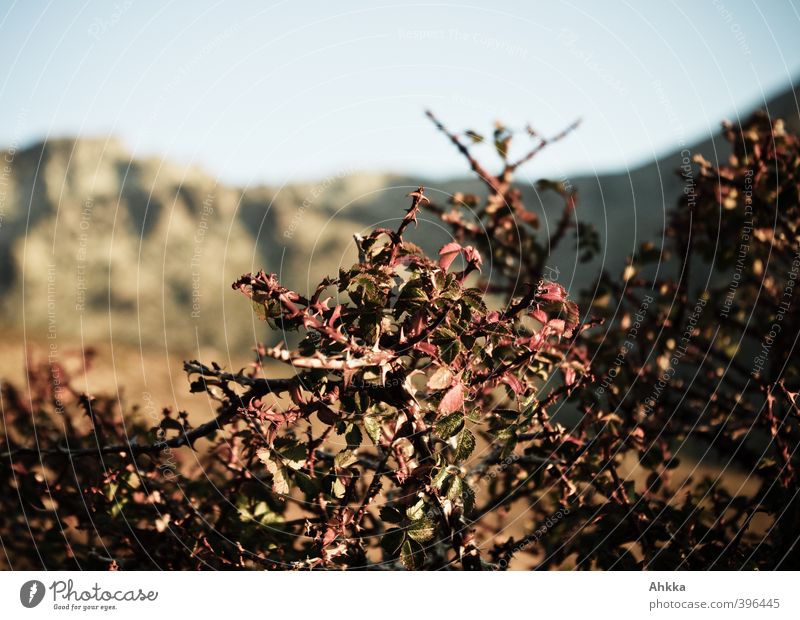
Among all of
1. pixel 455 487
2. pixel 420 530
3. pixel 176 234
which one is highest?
pixel 176 234

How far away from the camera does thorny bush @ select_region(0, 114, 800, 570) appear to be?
1581mm

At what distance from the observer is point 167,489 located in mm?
2451

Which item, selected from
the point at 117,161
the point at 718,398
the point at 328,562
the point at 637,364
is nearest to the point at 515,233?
the point at 637,364

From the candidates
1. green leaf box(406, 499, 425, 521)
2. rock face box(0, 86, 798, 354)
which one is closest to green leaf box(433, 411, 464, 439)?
green leaf box(406, 499, 425, 521)

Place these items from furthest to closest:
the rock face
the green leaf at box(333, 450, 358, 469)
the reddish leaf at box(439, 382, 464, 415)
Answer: the rock face
the green leaf at box(333, 450, 358, 469)
the reddish leaf at box(439, 382, 464, 415)

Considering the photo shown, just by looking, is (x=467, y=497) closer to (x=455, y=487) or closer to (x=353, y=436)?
(x=455, y=487)

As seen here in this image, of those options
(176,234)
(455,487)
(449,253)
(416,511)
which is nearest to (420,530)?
(416,511)

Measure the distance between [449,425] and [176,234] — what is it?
646 centimetres

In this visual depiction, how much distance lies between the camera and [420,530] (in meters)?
1.64

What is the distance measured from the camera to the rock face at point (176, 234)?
6.42m

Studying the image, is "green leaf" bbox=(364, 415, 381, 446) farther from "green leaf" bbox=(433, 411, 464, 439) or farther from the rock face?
the rock face

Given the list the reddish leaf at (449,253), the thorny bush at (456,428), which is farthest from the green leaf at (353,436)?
the reddish leaf at (449,253)
